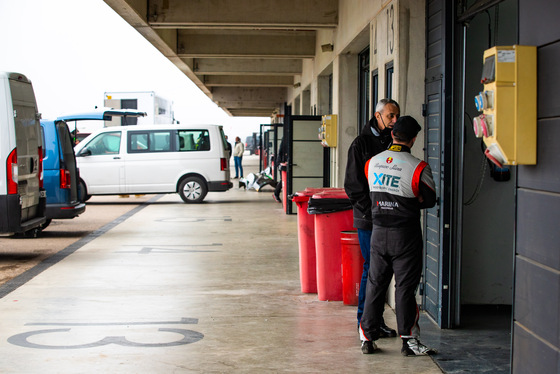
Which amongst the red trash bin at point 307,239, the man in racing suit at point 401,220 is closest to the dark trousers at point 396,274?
the man in racing suit at point 401,220

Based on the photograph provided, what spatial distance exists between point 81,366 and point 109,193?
42.8ft

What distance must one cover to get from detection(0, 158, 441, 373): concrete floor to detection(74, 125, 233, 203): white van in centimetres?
643

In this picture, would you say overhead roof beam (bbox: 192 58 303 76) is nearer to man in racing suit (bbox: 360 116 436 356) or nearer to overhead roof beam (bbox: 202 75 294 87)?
overhead roof beam (bbox: 202 75 294 87)

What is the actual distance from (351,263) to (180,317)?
167 cm

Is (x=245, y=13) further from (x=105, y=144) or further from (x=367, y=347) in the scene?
(x=367, y=347)

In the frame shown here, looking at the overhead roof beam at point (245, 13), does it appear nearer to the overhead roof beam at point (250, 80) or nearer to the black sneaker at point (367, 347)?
the black sneaker at point (367, 347)

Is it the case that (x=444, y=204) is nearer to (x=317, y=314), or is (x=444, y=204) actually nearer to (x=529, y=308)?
(x=317, y=314)

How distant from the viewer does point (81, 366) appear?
5.09 m

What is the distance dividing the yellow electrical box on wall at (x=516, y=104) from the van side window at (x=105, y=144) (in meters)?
15.0

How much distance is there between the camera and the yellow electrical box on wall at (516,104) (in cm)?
356

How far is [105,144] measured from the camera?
17.8 m

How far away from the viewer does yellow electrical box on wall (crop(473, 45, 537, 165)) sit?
140 inches

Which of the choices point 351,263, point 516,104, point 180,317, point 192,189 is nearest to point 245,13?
point 192,189

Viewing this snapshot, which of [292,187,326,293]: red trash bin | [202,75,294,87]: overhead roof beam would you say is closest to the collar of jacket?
[292,187,326,293]: red trash bin
